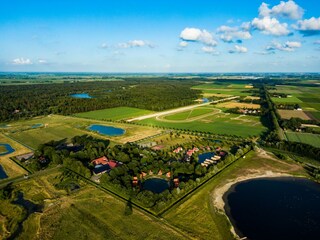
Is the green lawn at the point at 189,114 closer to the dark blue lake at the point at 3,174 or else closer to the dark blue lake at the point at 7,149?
the dark blue lake at the point at 7,149

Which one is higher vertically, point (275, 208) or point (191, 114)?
point (191, 114)

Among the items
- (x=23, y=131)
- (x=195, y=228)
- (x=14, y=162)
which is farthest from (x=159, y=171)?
(x=23, y=131)

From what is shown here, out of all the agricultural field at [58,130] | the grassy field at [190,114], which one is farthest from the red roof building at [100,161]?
the grassy field at [190,114]

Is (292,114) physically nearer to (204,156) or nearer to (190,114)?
(190,114)

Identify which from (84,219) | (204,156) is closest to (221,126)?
(204,156)

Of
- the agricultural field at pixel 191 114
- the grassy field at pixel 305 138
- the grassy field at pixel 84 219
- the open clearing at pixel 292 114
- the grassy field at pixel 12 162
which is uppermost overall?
the open clearing at pixel 292 114

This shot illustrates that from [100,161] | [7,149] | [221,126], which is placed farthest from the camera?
[221,126]
